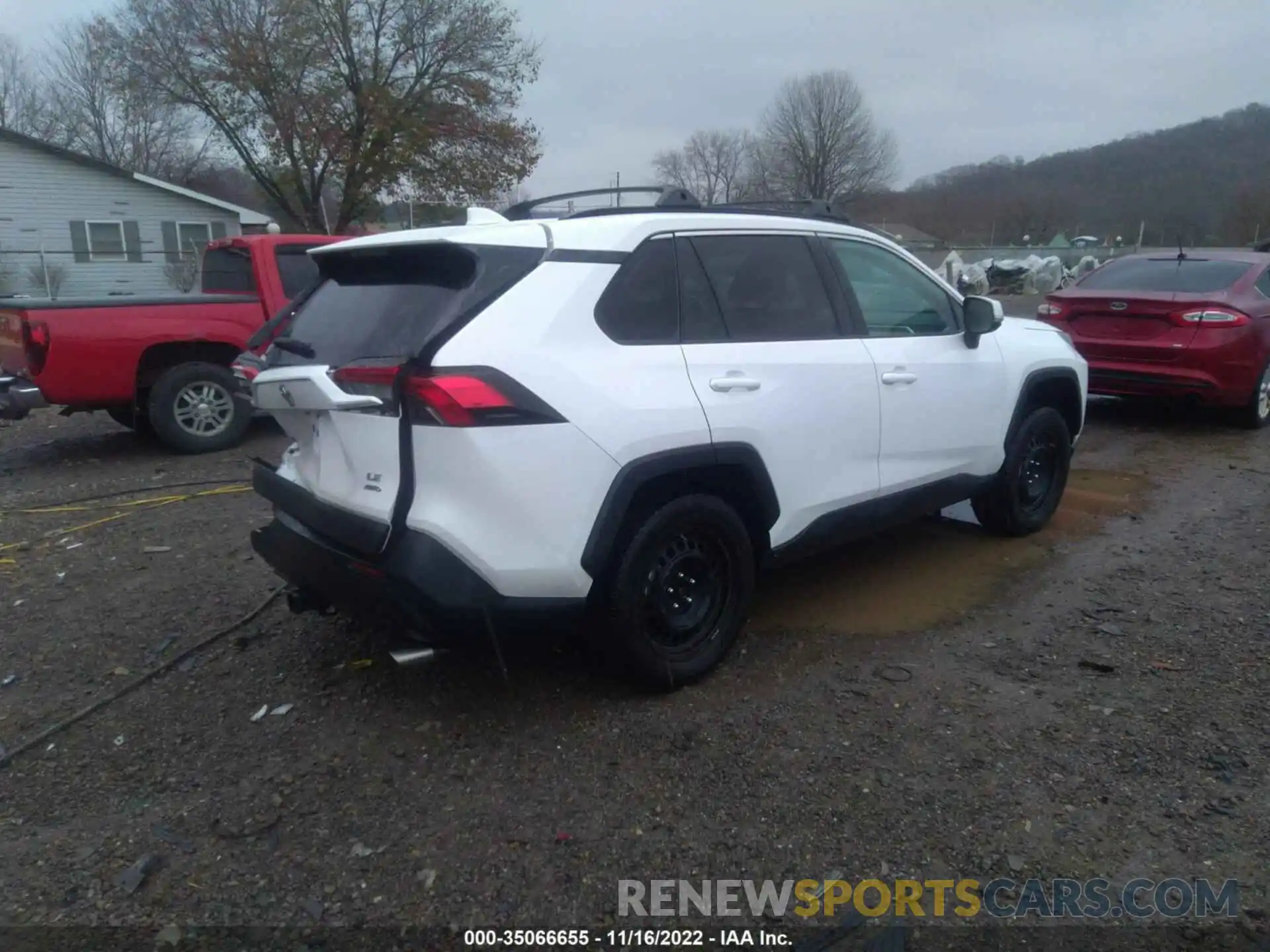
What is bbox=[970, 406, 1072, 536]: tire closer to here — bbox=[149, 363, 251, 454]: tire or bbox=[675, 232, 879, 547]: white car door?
→ bbox=[675, 232, 879, 547]: white car door

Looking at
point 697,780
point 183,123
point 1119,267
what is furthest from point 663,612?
point 183,123

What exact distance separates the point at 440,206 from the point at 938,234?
29098 millimetres

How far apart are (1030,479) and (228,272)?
6845 millimetres

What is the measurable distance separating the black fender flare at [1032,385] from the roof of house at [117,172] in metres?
23.1

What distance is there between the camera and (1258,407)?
8180mm

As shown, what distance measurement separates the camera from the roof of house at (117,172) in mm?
25188

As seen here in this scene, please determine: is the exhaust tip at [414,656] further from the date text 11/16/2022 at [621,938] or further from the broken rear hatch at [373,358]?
the date text 11/16/2022 at [621,938]

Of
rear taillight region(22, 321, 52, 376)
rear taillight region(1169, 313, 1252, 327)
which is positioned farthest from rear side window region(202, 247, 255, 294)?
rear taillight region(1169, 313, 1252, 327)

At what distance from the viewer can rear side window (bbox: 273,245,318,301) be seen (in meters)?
8.17

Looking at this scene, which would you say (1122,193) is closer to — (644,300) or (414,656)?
(644,300)

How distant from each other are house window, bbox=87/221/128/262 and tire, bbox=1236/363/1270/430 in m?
27.4


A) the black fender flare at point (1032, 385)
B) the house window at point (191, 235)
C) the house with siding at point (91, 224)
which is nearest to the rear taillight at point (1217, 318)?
the black fender flare at point (1032, 385)

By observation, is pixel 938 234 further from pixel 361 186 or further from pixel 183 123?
pixel 183 123

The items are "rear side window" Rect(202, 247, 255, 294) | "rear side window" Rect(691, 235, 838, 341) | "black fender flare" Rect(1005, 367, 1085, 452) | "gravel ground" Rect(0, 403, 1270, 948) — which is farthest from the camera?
"rear side window" Rect(202, 247, 255, 294)
